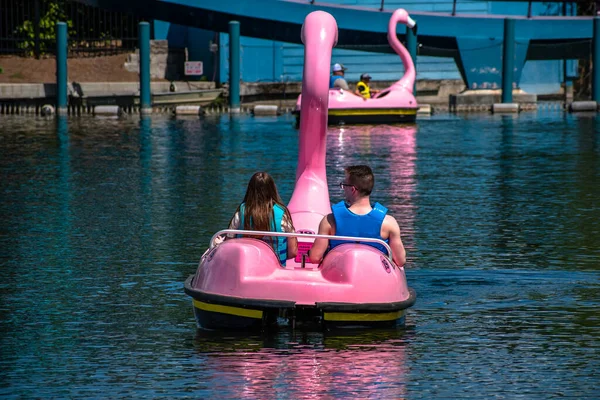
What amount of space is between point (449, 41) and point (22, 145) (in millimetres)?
17972

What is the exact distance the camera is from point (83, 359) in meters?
7.70

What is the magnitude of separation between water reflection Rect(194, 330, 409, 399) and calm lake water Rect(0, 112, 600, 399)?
2 cm

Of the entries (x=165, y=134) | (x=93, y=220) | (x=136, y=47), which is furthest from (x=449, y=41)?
(x=93, y=220)

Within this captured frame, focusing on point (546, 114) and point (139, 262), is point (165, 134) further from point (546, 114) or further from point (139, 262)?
point (139, 262)

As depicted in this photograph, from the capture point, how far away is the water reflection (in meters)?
6.95

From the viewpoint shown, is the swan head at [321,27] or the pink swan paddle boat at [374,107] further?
the pink swan paddle boat at [374,107]

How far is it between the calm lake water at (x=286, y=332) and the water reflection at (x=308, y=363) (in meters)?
0.02

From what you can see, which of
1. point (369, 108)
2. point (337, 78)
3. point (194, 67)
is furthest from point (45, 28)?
point (369, 108)

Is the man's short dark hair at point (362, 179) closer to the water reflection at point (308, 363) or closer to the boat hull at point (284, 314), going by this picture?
the boat hull at point (284, 314)

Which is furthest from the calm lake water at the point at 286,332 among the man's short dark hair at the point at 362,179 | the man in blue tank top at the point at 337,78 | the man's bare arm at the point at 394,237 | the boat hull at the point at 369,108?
the man in blue tank top at the point at 337,78

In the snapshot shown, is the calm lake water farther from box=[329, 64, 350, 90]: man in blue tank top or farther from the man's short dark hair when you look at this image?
box=[329, 64, 350, 90]: man in blue tank top

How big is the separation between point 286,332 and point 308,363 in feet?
2.93

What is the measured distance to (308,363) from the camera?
755cm

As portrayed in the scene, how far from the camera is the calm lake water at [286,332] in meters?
7.23
